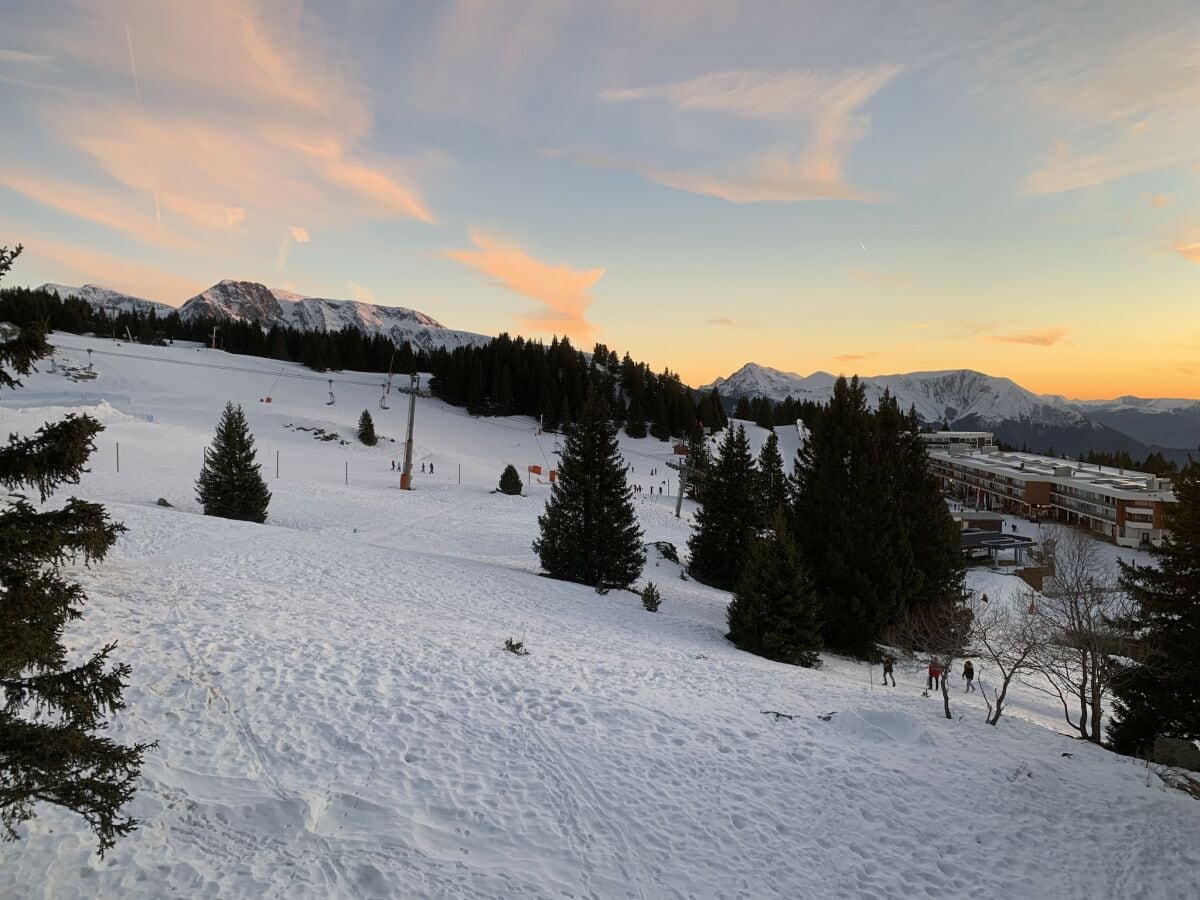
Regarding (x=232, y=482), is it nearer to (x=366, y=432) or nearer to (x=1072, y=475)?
(x=366, y=432)

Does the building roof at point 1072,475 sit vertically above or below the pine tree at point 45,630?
above

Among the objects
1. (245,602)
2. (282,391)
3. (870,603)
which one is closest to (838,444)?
(870,603)

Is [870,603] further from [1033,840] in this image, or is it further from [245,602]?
[245,602]

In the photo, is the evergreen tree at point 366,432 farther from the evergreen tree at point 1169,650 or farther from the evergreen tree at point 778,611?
the evergreen tree at point 1169,650

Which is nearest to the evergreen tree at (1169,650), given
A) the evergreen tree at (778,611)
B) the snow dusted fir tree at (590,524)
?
the evergreen tree at (778,611)

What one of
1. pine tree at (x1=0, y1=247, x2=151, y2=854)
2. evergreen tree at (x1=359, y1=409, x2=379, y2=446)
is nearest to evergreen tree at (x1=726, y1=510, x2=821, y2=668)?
pine tree at (x1=0, y1=247, x2=151, y2=854)

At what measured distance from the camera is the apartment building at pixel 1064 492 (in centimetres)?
7338

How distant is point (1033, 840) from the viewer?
379 inches

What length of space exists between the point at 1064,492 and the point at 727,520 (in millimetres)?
84035

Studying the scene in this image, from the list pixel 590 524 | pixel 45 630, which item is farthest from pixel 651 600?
pixel 45 630

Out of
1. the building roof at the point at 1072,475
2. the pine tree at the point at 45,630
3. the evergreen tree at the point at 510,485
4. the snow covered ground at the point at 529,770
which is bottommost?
the snow covered ground at the point at 529,770

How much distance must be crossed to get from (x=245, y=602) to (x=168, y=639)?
3.75 metres

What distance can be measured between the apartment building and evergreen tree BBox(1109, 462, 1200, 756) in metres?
53.8

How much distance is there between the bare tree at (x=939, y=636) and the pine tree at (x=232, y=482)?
96.9 feet
